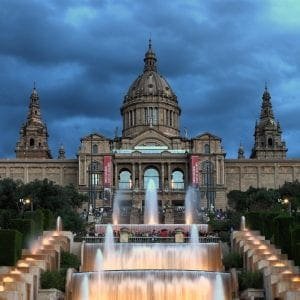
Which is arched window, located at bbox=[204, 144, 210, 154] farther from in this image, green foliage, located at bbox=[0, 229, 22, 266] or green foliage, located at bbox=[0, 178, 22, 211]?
green foliage, located at bbox=[0, 229, 22, 266]

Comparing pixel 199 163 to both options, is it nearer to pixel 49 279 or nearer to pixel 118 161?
pixel 118 161

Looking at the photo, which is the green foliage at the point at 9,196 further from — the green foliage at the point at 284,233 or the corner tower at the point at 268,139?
the corner tower at the point at 268,139

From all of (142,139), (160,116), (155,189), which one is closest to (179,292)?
(155,189)

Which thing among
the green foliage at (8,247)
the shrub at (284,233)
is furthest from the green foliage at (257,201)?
the green foliage at (8,247)

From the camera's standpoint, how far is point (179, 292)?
38.8 m

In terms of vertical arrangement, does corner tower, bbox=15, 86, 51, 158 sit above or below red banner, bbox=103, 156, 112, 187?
above

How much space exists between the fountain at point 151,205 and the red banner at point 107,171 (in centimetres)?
581

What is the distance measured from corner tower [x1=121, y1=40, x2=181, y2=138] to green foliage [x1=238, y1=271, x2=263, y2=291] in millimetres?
85590

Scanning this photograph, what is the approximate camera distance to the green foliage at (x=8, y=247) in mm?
39344

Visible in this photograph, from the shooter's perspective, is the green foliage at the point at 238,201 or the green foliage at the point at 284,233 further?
the green foliage at the point at 238,201

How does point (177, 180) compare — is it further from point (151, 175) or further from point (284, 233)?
point (284, 233)

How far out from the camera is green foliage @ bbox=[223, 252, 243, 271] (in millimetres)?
45062

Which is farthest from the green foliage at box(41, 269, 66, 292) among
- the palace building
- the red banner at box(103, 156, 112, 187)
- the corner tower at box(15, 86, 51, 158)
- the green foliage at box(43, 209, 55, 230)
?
the corner tower at box(15, 86, 51, 158)

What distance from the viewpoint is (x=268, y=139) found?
12975 centimetres
